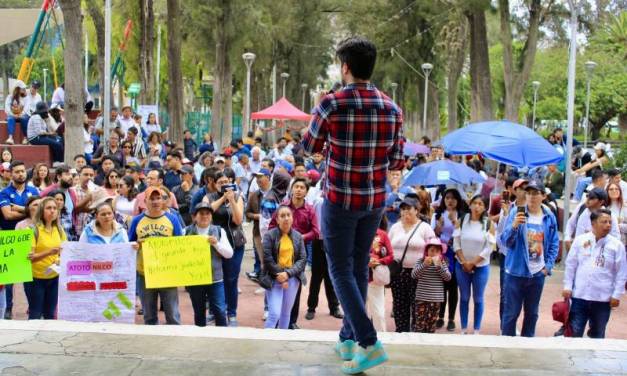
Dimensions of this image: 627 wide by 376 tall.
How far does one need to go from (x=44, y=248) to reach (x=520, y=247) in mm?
4708

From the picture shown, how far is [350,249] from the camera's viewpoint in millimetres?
4852

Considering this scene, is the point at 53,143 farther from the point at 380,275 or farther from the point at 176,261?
the point at 380,275

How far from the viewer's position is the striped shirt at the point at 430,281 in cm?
852

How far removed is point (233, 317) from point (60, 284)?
2.46 meters

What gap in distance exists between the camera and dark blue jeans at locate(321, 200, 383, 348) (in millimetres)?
4770

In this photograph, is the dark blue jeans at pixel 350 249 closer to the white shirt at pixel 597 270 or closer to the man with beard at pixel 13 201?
the white shirt at pixel 597 270

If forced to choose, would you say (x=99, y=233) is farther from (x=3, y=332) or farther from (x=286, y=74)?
(x=286, y=74)

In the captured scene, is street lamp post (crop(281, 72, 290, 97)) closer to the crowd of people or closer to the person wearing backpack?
the crowd of people

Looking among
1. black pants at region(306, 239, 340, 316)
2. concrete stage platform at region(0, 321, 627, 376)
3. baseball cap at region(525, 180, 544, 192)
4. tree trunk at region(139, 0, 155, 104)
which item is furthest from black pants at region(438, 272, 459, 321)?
tree trunk at region(139, 0, 155, 104)

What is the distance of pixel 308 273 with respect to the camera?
13305 mm

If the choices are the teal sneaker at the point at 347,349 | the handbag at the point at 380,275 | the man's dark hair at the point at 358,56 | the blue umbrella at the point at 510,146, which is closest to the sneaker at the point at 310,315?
the handbag at the point at 380,275

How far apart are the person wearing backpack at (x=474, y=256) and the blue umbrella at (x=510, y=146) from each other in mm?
3596

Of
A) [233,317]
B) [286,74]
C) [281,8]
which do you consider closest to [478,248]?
[233,317]

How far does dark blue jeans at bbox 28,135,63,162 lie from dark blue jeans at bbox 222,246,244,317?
415 inches
